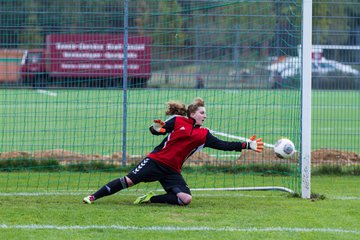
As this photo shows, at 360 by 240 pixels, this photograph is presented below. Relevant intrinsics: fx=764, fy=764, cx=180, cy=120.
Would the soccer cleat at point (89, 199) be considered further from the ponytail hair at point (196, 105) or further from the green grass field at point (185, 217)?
the ponytail hair at point (196, 105)

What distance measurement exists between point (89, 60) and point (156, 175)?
4.39 m

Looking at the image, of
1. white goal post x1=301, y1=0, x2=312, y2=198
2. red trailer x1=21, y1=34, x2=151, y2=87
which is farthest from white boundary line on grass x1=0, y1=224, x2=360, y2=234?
red trailer x1=21, y1=34, x2=151, y2=87

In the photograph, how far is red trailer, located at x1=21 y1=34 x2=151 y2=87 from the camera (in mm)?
13047

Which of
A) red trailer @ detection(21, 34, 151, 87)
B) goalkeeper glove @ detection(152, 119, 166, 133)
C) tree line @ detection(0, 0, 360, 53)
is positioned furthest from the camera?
red trailer @ detection(21, 34, 151, 87)

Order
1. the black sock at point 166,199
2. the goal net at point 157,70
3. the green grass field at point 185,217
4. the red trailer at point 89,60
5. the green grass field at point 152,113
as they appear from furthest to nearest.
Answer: the red trailer at point 89,60
the green grass field at point 152,113
the goal net at point 157,70
the black sock at point 166,199
the green grass field at point 185,217

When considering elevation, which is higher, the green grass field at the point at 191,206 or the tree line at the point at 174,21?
the tree line at the point at 174,21

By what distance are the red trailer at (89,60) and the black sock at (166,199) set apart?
390 centimetres

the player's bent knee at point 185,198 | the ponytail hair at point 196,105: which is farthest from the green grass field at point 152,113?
the player's bent knee at point 185,198

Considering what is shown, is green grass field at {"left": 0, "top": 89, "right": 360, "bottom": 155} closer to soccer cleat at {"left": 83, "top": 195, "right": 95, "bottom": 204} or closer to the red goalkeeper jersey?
the red goalkeeper jersey

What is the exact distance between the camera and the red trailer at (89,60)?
13.0 metres

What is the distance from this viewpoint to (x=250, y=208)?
866 cm

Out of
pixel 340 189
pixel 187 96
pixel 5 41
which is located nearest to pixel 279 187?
pixel 340 189

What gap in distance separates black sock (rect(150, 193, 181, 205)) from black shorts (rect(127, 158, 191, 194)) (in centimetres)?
8

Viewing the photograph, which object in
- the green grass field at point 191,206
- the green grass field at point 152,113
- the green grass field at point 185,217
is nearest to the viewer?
the green grass field at point 185,217
